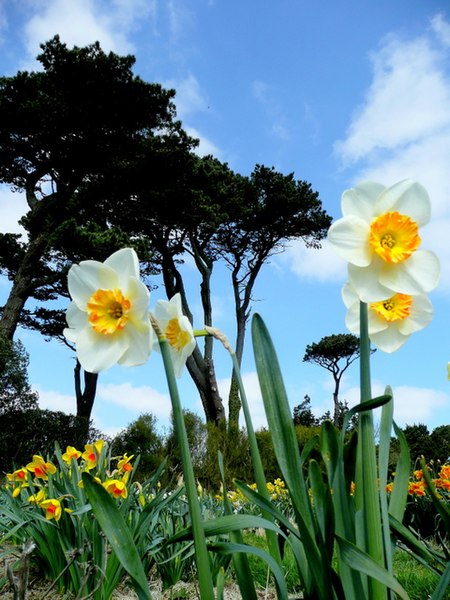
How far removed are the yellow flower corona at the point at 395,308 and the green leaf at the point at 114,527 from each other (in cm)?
51

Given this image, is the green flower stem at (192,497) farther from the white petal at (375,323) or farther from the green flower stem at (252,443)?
the white petal at (375,323)

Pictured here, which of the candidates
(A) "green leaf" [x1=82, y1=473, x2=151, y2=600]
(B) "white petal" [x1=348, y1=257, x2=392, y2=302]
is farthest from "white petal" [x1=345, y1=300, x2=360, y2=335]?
(A) "green leaf" [x1=82, y1=473, x2=151, y2=600]

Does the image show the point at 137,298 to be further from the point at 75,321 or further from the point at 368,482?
the point at 368,482

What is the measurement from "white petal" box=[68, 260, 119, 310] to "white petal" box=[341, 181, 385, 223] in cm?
37

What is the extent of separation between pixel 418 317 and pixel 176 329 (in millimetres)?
403

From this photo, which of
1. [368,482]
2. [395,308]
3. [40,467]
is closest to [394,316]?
[395,308]

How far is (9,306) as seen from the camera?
11484mm

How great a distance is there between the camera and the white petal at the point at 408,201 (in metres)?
0.84

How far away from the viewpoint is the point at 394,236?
0.84 meters

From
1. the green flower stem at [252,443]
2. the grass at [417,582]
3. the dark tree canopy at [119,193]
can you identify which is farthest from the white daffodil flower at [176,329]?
the dark tree canopy at [119,193]

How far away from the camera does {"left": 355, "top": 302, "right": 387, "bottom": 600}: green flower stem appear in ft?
2.55

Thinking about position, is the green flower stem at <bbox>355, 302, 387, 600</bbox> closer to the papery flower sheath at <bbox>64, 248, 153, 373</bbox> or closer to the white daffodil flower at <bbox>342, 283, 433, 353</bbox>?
the white daffodil flower at <bbox>342, 283, 433, 353</bbox>

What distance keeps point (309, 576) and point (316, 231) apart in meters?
14.5

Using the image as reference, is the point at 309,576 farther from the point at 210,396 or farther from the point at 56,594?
the point at 210,396
